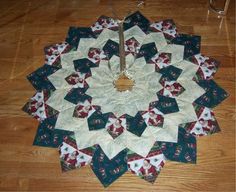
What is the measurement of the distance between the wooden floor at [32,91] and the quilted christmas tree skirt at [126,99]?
0.14ft

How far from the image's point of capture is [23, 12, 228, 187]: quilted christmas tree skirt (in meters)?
1.50

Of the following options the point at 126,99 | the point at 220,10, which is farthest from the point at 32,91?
the point at 220,10

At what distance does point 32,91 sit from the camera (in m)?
1.75

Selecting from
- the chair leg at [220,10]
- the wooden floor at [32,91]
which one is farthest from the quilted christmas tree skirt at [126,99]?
the chair leg at [220,10]

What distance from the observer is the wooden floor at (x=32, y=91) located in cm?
145

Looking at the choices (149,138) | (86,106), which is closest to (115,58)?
(86,106)

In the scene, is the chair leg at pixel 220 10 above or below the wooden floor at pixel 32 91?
above

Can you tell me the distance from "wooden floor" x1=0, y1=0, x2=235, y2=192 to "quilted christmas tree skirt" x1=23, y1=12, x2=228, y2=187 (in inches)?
1.6

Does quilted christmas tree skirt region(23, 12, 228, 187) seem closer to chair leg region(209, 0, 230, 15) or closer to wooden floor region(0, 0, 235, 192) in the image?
wooden floor region(0, 0, 235, 192)

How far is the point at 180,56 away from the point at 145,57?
0.19m

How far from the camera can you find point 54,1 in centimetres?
216

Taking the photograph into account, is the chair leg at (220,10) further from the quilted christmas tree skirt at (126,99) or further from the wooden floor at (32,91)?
the quilted christmas tree skirt at (126,99)

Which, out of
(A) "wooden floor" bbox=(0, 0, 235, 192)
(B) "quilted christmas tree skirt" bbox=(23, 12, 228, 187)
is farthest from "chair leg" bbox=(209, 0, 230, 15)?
(B) "quilted christmas tree skirt" bbox=(23, 12, 228, 187)

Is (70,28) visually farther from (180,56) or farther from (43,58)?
(180,56)
